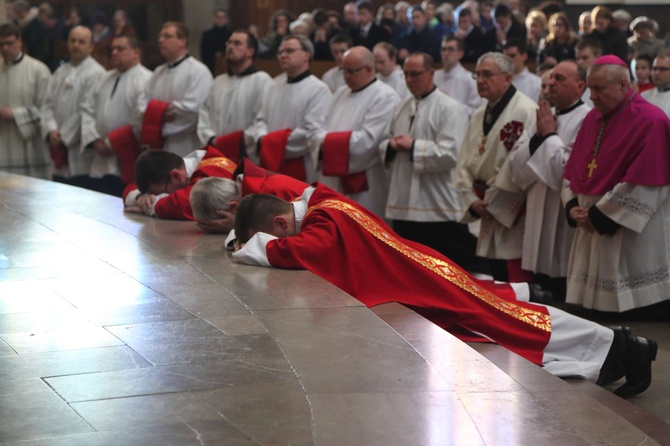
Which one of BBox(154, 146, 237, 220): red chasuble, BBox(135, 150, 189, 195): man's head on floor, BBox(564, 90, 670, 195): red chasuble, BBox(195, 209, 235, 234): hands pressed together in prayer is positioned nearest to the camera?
BBox(195, 209, 235, 234): hands pressed together in prayer

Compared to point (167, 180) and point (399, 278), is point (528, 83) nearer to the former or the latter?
point (167, 180)

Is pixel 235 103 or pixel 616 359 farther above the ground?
pixel 235 103

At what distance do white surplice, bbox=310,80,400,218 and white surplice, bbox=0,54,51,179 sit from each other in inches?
162

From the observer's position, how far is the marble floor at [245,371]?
2.88 metres

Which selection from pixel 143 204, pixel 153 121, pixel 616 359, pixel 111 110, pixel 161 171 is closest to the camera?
pixel 616 359

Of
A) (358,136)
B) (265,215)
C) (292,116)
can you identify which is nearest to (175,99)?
(292,116)

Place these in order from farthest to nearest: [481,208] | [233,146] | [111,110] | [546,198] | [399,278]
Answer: [111,110]
[233,146]
[481,208]
[546,198]
[399,278]

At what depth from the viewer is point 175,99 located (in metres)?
9.93

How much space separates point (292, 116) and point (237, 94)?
671 mm

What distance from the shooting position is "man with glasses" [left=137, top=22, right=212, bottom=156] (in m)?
9.73

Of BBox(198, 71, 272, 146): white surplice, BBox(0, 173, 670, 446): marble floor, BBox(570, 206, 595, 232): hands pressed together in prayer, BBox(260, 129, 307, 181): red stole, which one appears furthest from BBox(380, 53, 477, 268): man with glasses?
BBox(0, 173, 670, 446): marble floor

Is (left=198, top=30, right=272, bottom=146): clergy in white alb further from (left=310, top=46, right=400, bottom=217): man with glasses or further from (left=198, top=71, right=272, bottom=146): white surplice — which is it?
(left=310, top=46, right=400, bottom=217): man with glasses

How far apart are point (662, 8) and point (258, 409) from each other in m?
15.9

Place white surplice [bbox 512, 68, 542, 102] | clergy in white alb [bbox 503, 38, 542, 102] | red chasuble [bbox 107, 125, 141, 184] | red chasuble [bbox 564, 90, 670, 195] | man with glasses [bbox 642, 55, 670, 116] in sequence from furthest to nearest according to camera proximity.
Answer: white surplice [bbox 512, 68, 542, 102] → clergy in white alb [bbox 503, 38, 542, 102] → red chasuble [bbox 107, 125, 141, 184] → man with glasses [bbox 642, 55, 670, 116] → red chasuble [bbox 564, 90, 670, 195]
